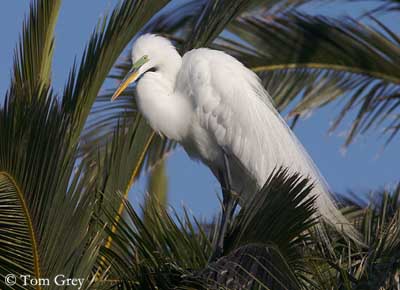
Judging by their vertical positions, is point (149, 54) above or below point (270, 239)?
below

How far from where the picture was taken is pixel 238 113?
16.8ft

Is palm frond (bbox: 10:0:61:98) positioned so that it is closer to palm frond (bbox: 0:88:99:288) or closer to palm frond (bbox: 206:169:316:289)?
palm frond (bbox: 0:88:99:288)

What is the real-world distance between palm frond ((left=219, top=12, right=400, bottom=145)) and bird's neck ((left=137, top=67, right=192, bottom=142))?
58 cm

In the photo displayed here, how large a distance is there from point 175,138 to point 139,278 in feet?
7.32

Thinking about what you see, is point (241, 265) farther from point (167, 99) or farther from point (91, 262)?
point (167, 99)

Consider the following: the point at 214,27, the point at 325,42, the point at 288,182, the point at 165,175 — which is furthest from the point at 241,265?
the point at 165,175

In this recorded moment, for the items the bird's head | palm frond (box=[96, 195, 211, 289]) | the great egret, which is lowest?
the great egret

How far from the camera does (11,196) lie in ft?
10.0

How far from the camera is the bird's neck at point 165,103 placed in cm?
504

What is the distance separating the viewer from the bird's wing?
4992mm

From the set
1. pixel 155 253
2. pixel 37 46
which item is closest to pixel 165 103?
pixel 37 46

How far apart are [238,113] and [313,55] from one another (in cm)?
74

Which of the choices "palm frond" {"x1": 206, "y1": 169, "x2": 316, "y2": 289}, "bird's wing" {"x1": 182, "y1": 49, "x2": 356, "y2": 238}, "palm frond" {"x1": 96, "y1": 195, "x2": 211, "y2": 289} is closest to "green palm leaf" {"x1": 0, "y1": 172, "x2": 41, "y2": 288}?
"palm frond" {"x1": 96, "y1": 195, "x2": 211, "y2": 289}

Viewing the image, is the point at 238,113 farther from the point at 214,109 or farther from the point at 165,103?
the point at 165,103
